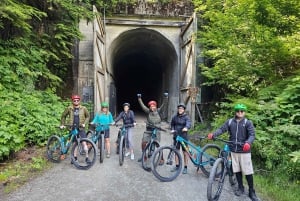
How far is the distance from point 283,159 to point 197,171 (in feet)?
5.95

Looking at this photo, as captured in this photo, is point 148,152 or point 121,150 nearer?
point 148,152

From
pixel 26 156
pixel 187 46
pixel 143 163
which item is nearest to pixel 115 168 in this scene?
pixel 143 163

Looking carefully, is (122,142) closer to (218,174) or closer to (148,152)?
(148,152)

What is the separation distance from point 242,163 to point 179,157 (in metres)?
1.38

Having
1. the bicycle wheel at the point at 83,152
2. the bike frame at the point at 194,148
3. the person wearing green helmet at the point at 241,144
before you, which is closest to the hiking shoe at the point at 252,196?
the person wearing green helmet at the point at 241,144

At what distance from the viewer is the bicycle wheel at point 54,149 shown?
675 cm

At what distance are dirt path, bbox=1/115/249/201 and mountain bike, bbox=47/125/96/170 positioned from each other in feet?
0.71

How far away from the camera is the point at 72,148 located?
253 inches

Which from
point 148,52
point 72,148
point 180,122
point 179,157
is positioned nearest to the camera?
point 179,157

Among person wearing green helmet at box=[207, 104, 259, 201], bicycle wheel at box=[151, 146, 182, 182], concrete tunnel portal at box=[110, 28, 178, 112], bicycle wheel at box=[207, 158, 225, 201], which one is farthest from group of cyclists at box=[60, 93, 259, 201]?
concrete tunnel portal at box=[110, 28, 178, 112]

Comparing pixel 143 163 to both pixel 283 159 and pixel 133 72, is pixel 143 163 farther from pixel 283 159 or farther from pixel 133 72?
pixel 133 72

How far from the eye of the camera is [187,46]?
473 inches

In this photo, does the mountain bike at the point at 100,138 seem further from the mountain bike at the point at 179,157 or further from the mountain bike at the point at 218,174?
the mountain bike at the point at 218,174

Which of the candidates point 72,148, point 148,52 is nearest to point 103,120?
point 72,148
